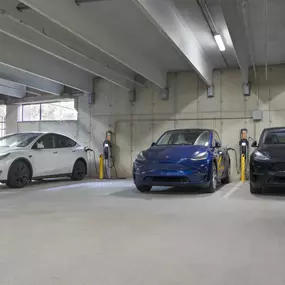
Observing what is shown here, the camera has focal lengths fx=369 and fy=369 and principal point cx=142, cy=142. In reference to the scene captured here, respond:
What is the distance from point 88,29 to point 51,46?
144cm

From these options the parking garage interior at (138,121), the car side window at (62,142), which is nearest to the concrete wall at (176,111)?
the parking garage interior at (138,121)

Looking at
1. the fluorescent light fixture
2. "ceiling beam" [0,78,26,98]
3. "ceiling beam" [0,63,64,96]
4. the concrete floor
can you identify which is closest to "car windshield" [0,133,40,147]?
"ceiling beam" [0,63,64,96]

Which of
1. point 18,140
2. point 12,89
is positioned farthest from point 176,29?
point 12,89

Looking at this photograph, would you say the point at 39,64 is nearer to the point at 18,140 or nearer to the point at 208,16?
the point at 18,140

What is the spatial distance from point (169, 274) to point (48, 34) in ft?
18.0

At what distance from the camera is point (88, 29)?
6.69 m

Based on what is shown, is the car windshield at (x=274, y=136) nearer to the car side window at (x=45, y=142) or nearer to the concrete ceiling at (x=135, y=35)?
the concrete ceiling at (x=135, y=35)

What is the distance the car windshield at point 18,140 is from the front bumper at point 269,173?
5.34 metres

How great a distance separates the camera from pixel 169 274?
8.15ft

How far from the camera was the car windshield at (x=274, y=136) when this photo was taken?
7.21 metres

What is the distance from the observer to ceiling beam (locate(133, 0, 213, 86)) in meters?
5.67

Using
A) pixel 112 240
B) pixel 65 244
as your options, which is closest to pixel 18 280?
pixel 65 244

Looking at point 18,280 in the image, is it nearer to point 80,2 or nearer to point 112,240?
point 112,240

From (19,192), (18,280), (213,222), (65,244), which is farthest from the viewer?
(19,192)
